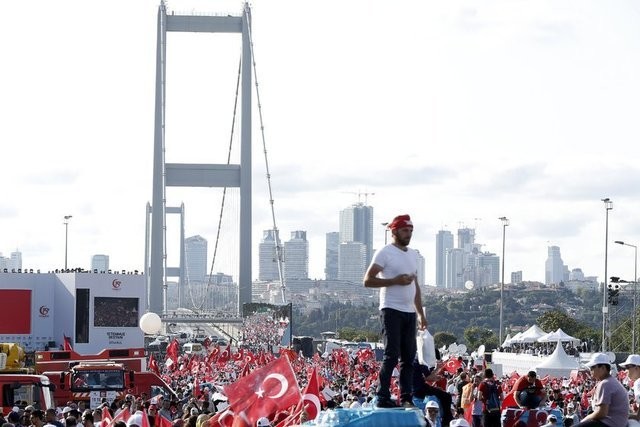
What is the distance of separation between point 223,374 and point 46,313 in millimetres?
24776

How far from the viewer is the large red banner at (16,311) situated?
64125 millimetres

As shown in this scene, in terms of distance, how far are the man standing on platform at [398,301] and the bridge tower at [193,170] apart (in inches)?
3190

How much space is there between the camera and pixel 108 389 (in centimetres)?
2855

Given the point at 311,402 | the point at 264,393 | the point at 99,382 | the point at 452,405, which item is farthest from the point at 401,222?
the point at 99,382

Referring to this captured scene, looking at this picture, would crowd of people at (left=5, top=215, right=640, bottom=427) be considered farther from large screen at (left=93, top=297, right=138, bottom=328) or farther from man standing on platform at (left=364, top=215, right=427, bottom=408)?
large screen at (left=93, top=297, right=138, bottom=328)

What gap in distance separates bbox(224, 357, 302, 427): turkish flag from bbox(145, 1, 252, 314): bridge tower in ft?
259

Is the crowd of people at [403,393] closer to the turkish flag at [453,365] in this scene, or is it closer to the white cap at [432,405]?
the white cap at [432,405]

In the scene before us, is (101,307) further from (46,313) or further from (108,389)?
(108,389)

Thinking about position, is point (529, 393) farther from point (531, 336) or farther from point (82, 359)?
point (531, 336)

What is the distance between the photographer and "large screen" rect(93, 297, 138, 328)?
65.5 metres

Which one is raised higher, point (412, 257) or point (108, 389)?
point (412, 257)

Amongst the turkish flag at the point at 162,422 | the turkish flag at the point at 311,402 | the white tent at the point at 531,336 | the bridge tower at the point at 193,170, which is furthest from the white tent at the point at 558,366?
the bridge tower at the point at 193,170

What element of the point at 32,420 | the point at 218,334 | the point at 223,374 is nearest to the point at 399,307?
the point at 32,420

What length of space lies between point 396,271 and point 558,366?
35.5 metres
